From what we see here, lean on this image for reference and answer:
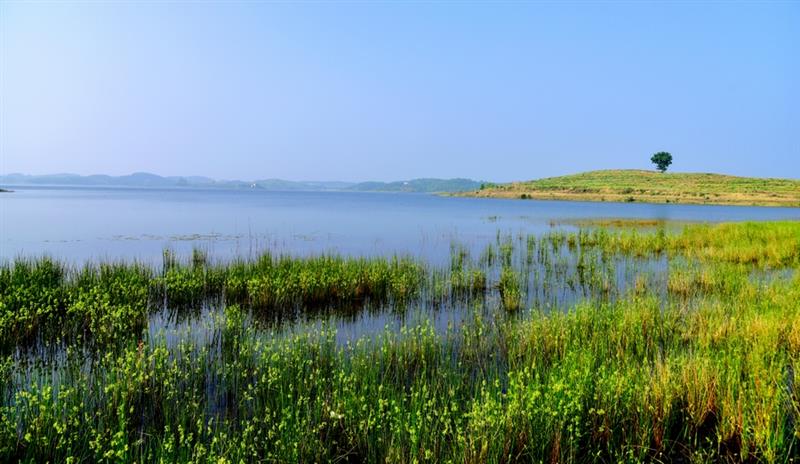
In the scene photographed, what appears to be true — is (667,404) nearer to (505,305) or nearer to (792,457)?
(792,457)

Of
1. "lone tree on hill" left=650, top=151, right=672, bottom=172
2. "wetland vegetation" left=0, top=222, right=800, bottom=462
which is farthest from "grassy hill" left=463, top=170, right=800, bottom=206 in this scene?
"wetland vegetation" left=0, top=222, right=800, bottom=462

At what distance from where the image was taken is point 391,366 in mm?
8039

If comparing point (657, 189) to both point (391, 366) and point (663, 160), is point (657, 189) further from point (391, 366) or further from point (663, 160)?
point (391, 366)

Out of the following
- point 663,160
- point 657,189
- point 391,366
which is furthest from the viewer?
point 663,160

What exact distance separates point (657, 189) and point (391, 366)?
124 m

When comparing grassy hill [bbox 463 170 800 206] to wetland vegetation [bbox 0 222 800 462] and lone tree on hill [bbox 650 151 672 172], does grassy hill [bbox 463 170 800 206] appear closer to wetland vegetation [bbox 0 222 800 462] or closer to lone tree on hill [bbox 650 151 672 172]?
lone tree on hill [bbox 650 151 672 172]

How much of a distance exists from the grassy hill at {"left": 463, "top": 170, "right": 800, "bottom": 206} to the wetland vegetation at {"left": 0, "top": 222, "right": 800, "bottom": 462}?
97.6 m

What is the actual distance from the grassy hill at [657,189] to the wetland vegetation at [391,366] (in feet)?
320

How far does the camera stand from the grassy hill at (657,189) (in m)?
99.2

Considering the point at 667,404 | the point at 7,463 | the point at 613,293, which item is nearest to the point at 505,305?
the point at 613,293

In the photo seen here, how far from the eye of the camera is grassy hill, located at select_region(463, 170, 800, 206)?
99250mm

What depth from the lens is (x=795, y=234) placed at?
2291 centimetres

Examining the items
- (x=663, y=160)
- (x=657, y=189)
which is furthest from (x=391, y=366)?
(x=663, y=160)

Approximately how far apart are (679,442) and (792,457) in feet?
3.71
